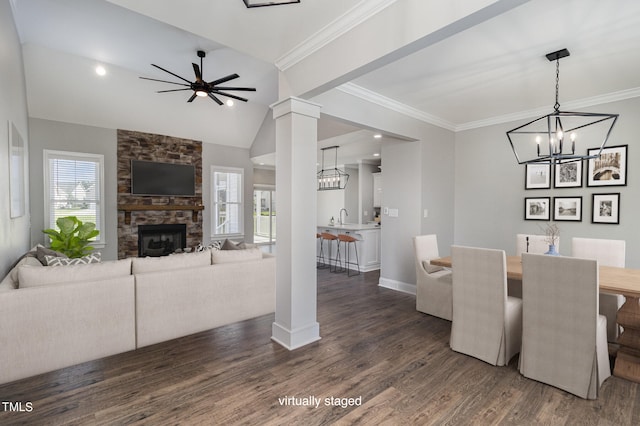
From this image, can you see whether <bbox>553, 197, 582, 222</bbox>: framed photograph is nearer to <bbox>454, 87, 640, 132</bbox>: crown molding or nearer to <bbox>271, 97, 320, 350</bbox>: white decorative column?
<bbox>454, 87, 640, 132</bbox>: crown molding

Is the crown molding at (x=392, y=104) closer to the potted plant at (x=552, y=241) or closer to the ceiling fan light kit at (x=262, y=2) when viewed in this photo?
the ceiling fan light kit at (x=262, y=2)

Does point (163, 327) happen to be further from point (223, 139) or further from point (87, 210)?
point (223, 139)

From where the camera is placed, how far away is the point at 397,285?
4.88 metres

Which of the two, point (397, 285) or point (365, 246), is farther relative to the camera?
point (365, 246)

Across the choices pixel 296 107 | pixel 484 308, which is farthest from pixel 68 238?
pixel 484 308

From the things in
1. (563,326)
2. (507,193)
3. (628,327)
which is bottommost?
(628,327)

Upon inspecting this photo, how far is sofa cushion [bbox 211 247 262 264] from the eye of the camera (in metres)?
3.43

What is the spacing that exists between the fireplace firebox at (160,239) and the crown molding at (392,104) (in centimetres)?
530

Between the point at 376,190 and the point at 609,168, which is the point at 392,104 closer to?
the point at 609,168

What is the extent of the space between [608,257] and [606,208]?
1.12 m

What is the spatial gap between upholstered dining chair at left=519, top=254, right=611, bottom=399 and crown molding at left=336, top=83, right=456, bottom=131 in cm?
249

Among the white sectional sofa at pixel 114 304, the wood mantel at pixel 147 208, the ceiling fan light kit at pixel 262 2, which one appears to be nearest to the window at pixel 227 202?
the wood mantel at pixel 147 208

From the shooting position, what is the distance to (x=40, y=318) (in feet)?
7.74

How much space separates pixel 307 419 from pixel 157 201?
6.22 metres
